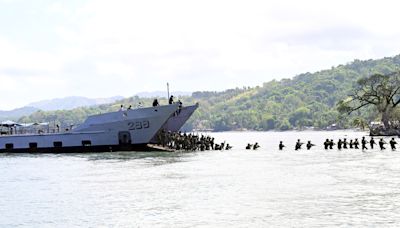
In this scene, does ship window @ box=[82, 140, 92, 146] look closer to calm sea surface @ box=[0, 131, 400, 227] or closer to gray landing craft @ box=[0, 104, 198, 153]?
gray landing craft @ box=[0, 104, 198, 153]

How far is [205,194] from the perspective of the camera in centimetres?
3328

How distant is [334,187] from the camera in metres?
34.6

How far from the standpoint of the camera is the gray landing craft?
65500 mm

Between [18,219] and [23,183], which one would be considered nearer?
[18,219]

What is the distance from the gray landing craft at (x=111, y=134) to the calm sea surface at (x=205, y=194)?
11.0m

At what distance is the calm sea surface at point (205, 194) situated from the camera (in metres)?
26.3

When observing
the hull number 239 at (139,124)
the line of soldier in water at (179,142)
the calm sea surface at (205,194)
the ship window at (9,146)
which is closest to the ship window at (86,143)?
the hull number 239 at (139,124)

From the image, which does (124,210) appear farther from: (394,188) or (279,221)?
(394,188)

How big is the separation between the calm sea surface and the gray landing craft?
11.0 meters

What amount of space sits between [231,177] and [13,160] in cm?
3101

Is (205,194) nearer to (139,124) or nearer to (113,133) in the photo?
(139,124)

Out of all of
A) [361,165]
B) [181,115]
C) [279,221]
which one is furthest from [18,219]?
[181,115]

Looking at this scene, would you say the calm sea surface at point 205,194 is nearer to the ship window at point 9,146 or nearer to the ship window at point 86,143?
the ship window at point 86,143

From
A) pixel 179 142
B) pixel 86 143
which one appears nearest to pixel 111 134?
pixel 86 143
